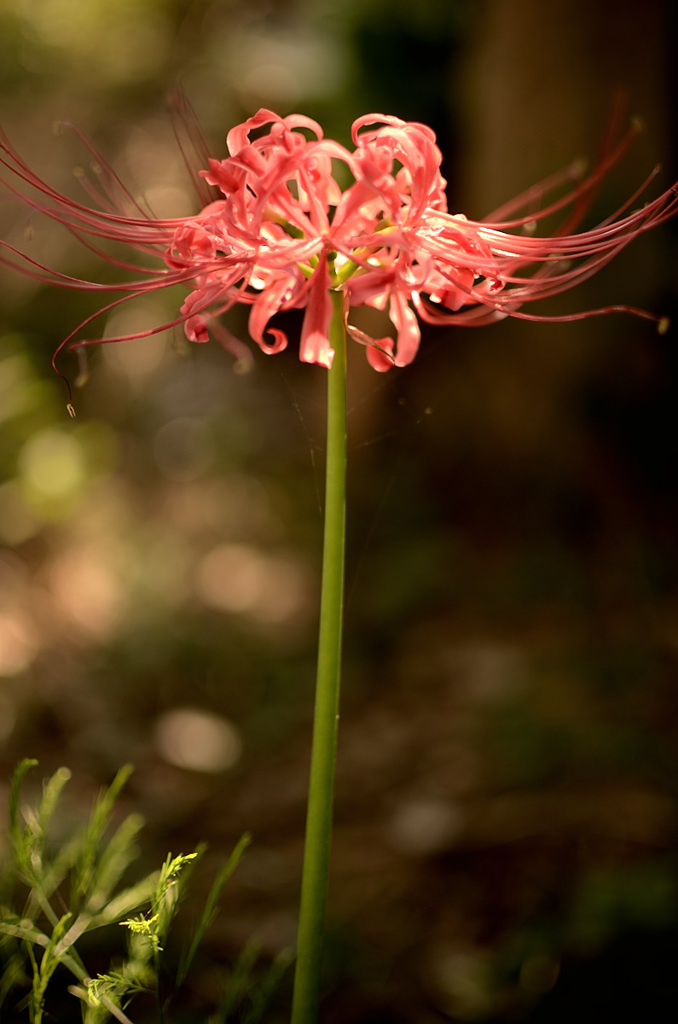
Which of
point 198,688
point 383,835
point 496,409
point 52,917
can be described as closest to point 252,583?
point 198,688

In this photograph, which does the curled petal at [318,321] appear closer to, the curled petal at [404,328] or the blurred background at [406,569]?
the curled petal at [404,328]

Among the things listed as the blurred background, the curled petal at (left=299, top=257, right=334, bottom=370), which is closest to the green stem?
the curled petal at (left=299, top=257, right=334, bottom=370)

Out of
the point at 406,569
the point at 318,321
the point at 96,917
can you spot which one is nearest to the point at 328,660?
the point at 318,321

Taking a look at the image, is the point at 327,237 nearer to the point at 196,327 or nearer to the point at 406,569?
the point at 196,327

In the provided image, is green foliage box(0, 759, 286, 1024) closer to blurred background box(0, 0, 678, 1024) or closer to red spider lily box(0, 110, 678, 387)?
red spider lily box(0, 110, 678, 387)

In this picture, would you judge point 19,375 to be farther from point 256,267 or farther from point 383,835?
point 256,267

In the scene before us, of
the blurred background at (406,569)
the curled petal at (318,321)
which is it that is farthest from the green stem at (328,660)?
the blurred background at (406,569)
